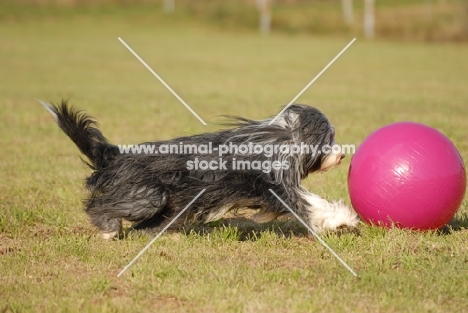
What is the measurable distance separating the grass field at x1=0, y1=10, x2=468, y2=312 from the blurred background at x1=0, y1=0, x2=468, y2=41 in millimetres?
10442

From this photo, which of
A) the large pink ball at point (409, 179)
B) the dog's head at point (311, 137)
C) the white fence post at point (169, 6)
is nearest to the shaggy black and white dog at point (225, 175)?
the dog's head at point (311, 137)

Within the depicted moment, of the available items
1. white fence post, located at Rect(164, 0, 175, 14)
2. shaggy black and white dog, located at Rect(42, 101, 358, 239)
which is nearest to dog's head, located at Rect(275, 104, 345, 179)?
shaggy black and white dog, located at Rect(42, 101, 358, 239)

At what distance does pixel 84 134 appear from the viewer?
244 inches

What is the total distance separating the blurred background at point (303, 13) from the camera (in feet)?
117

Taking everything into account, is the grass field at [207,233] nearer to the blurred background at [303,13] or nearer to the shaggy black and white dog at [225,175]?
the shaggy black and white dog at [225,175]

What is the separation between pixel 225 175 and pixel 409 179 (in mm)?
1514

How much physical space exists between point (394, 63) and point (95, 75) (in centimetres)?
1050

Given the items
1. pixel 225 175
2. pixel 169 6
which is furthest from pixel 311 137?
pixel 169 6

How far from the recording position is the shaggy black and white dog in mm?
6078

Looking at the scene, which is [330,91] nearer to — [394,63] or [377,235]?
[394,63]

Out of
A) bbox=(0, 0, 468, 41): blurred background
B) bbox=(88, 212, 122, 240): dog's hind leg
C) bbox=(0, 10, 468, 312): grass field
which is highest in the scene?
bbox=(88, 212, 122, 240): dog's hind leg

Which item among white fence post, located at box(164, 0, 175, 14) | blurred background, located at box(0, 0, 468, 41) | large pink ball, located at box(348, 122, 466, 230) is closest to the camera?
large pink ball, located at box(348, 122, 466, 230)

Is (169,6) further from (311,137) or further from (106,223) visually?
(311,137)

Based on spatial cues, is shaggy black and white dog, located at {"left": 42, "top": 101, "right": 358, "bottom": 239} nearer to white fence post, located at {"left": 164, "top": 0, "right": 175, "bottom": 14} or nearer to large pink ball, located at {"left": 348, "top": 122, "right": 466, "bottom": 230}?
large pink ball, located at {"left": 348, "top": 122, "right": 466, "bottom": 230}
